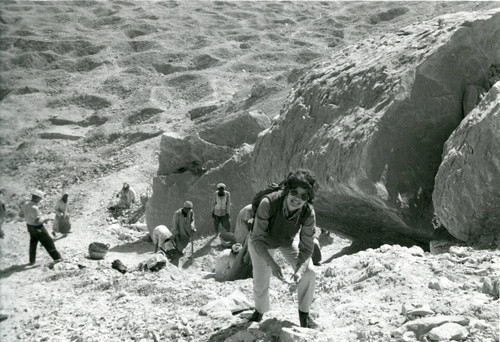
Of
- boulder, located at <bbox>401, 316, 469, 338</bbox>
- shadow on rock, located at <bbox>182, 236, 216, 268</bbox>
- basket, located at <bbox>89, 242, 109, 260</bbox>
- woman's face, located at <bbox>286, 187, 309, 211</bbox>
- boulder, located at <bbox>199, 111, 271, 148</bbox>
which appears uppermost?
woman's face, located at <bbox>286, 187, 309, 211</bbox>

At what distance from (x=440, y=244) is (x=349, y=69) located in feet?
9.12

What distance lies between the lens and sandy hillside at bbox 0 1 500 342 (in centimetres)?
398

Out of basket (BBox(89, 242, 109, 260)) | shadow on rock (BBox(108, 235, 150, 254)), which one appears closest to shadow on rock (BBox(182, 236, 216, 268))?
shadow on rock (BBox(108, 235, 150, 254))

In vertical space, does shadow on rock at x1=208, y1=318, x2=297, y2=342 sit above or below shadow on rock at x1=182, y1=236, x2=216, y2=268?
above

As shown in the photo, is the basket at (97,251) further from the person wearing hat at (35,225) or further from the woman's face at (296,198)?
the woman's face at (296,198)

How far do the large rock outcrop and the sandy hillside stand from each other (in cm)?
32

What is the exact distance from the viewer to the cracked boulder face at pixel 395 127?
5805mm

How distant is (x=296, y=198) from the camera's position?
342cm

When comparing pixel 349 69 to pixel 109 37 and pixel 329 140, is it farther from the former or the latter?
pixel 109 37

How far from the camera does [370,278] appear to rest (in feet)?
15.5

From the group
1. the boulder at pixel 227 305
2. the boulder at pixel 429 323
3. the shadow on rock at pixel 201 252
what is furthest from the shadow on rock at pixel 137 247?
the boulder at pixel 429 323

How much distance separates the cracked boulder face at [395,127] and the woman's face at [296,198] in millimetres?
2481

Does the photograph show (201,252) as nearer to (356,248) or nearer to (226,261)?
(226,261)

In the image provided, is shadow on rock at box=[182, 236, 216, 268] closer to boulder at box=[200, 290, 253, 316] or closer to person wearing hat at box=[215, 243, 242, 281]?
person wearing hat at box=[215, 243, 242, 281]
